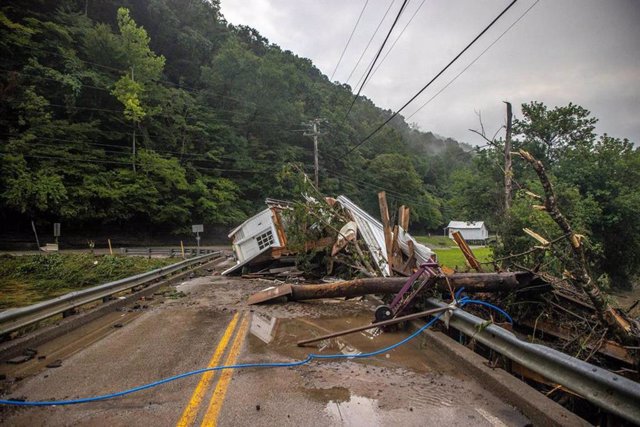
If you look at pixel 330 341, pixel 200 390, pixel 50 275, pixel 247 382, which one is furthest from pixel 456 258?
pixel 200 390

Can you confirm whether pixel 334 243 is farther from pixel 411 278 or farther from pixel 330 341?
pixel 330 341

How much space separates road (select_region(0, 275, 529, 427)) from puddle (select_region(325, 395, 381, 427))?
1cm

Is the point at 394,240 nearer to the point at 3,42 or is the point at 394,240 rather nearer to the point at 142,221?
the point at 142,221

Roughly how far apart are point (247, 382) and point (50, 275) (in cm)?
960

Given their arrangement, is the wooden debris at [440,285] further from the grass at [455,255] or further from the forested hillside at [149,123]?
the forested hillside at [149,123]

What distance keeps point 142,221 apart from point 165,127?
40.7ft

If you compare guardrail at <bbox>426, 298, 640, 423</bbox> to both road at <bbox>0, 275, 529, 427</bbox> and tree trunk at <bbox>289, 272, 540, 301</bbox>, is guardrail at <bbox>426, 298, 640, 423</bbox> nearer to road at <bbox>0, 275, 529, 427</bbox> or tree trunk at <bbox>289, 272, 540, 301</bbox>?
road at <bbox>0, 275, 529, 427</bbox>

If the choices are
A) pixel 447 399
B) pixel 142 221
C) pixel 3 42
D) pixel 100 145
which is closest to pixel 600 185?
pixel 447 399

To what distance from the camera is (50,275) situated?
33.1 feet

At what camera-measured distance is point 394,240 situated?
8.59 m

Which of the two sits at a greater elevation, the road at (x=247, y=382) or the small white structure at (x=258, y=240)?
the small white structure at (x=258, y=240)

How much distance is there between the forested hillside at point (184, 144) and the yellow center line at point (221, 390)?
23.3ft

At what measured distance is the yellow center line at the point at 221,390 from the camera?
121 inches

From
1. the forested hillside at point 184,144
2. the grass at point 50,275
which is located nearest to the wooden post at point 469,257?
the forested hillside at point 184,144
